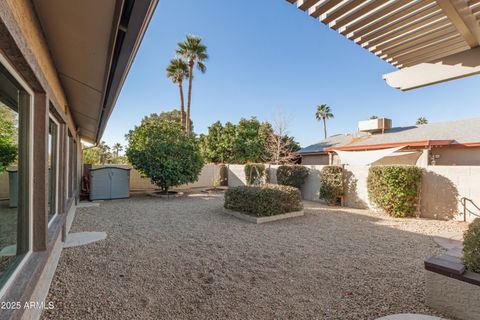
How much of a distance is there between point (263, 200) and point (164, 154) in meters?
6.23

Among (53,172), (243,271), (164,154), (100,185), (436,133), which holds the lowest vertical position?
(243,271)

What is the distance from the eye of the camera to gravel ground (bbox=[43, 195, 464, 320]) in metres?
2.63

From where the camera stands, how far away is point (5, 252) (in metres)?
1.78

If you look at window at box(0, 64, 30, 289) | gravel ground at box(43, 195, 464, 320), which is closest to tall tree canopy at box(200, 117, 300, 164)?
gravel ground at box(43, 195, 464, 320)

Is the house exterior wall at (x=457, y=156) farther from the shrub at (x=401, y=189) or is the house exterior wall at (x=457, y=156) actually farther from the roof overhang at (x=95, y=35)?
the roof overhang at (x=95, y=35)

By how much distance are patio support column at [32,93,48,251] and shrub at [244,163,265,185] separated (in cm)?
1076

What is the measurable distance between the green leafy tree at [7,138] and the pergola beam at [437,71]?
10.3ft

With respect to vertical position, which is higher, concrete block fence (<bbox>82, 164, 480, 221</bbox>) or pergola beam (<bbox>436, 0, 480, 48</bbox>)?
pergola beam (<bbox>436, 0, 480, 48</bbox>)

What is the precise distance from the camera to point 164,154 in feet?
36.6

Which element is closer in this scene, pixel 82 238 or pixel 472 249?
pixel 472 249

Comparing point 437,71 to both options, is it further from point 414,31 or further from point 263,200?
point 263,200

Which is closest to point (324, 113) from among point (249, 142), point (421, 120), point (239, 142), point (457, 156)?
Answer: point (421, 120)

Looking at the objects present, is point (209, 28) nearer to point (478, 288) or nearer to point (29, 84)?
point (29, 84)

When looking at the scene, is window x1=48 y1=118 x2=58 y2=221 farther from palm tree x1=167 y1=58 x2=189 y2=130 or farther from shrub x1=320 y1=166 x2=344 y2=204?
palm tree x1=167 y1=58 x2=189 y2=130
